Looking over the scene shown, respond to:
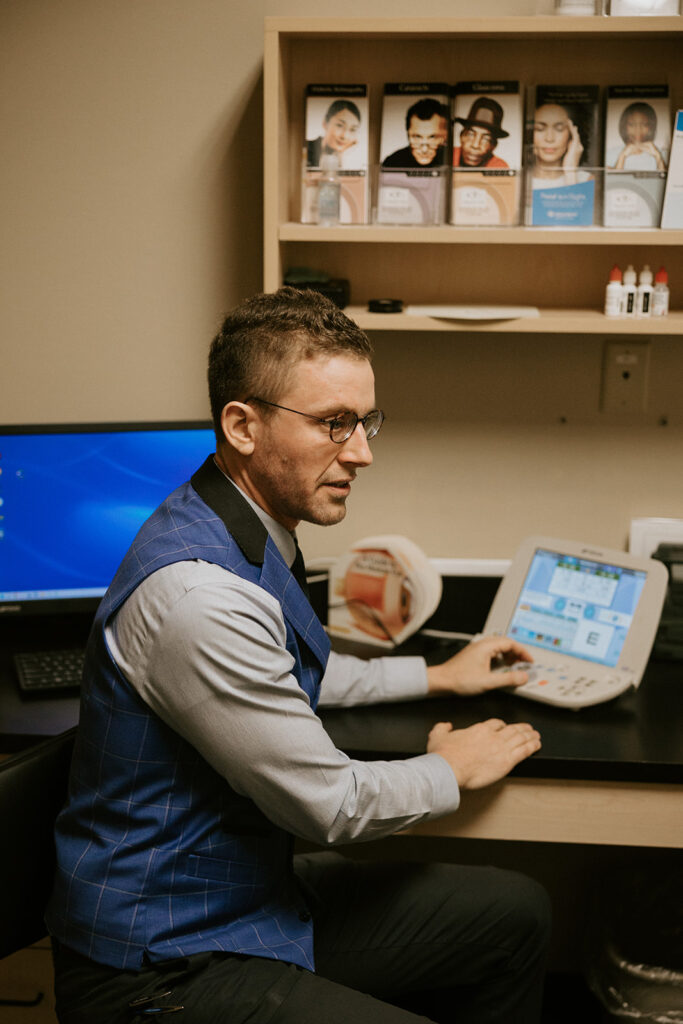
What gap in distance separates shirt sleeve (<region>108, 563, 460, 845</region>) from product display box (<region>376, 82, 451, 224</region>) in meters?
0.90

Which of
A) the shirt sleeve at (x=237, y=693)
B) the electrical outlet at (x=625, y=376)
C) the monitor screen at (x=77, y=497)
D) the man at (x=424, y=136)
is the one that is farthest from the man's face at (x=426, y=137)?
the shirt sleeve at (x=237, y=693)

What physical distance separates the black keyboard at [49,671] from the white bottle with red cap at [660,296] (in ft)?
4.13

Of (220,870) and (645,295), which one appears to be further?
(645,295)

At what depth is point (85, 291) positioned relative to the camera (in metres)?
2.08

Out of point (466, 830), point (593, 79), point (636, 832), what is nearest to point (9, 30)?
point (593, 79)

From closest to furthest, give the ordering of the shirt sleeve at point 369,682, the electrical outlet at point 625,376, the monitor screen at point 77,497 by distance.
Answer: the shirt sleeve at point 369,682, the monitor screen at point 77,497, the electrical outlet at point 625,376

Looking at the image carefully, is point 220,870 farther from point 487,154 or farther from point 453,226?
point 487,154

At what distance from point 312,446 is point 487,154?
2.65 feet

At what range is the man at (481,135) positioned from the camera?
5.92 feet

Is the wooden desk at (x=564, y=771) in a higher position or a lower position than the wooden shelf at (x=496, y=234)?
lower

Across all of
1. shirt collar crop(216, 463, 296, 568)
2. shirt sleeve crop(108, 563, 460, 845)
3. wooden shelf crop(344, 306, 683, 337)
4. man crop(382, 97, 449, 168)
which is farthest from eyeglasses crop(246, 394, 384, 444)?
man crop(382, 97, 449, 168)

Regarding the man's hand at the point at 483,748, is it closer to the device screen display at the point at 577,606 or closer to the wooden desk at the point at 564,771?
the wooden desk at the point at 564,771

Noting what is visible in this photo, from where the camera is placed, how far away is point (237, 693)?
1.18m

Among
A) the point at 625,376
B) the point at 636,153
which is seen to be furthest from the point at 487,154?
the point at 625,376
